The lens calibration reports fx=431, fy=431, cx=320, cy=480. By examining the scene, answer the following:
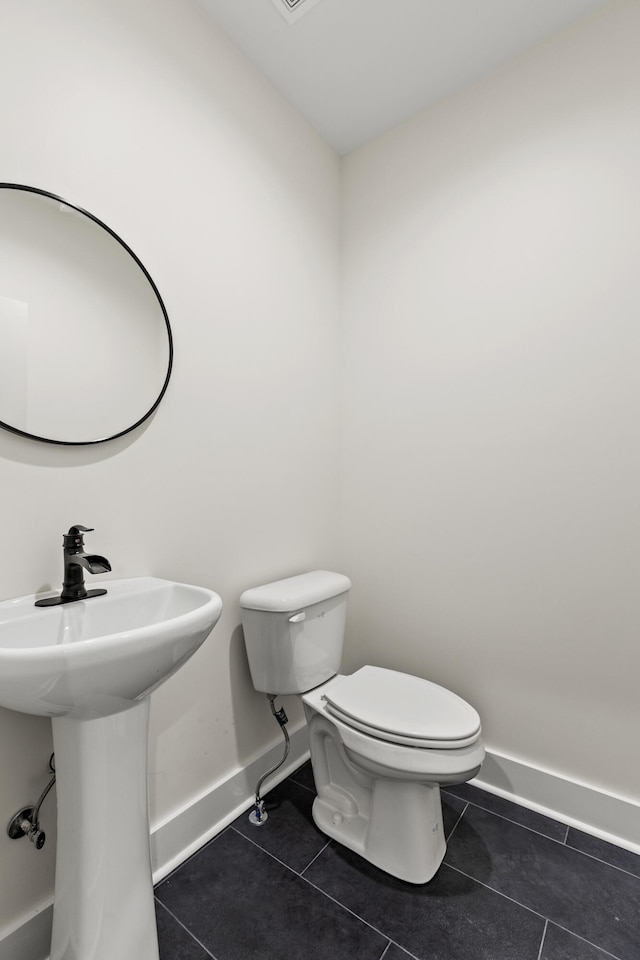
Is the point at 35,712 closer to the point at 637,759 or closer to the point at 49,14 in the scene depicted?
the point at 49,14

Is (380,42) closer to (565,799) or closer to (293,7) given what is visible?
(293,7)

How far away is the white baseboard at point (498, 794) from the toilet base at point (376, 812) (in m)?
0.25

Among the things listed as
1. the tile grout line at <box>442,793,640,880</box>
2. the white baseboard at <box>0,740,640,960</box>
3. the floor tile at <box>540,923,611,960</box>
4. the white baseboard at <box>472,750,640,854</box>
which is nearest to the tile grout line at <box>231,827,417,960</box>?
the white baseboard at <box>0,740,640,960</box>

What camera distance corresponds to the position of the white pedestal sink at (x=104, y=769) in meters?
0.74

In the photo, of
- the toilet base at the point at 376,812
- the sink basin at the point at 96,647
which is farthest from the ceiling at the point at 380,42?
the toilet base at the point at 376,812

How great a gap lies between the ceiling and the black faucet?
1.63 meters

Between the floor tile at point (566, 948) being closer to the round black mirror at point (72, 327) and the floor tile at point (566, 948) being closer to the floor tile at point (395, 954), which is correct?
the floor tile at point (395, 954)

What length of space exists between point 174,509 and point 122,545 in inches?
7.1

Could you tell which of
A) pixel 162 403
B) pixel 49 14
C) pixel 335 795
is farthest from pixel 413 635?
pixel 49 14

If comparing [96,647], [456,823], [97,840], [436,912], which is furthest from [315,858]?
[96,647]

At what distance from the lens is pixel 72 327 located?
40.6 inches

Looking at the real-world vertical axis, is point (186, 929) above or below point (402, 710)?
below

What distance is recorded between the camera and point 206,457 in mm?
1344

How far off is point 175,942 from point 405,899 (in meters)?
0.57
